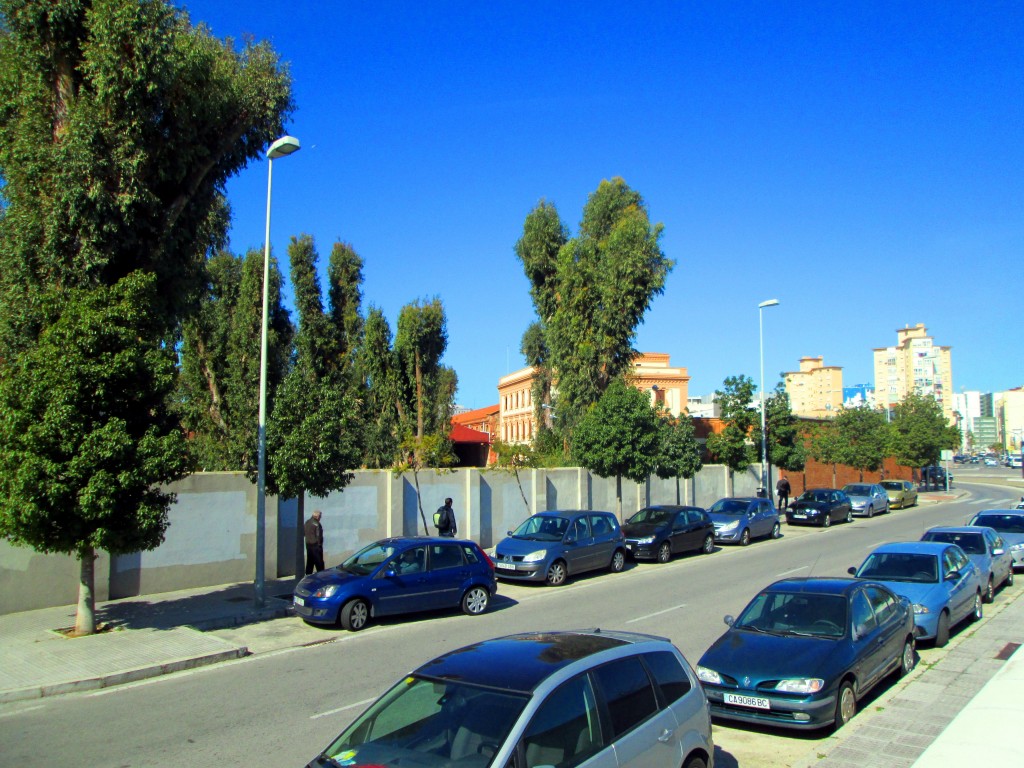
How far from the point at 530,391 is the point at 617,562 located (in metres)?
50.1

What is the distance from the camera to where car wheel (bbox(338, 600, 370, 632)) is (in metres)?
13.5

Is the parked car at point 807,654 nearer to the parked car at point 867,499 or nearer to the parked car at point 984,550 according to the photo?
the parked car at point 984,550

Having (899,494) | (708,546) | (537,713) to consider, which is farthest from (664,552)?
(899,494)

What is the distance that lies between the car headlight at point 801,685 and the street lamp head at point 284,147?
40.3 feet

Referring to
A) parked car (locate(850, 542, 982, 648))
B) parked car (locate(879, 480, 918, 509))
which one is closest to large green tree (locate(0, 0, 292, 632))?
parked car (locate(850, 542, 982, 648))

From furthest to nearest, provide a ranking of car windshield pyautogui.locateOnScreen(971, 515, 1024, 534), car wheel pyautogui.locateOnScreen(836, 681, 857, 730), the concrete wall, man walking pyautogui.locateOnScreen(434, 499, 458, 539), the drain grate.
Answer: man walking pyautogui.locateOnScreen(434, 499, 458, 539) → car windshield pyautogui.locateOnScreen(971, 515, 1024, 534) → the concrete wall → the drain grate → car wheel pyautogui.locateOnScreen(836, 681, 857, 730)

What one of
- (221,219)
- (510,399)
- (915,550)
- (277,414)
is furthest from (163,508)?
(510,399)

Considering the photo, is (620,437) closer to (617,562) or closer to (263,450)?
(617,562)

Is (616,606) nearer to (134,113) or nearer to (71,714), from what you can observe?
(71,714)

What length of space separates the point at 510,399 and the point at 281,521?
6042cm

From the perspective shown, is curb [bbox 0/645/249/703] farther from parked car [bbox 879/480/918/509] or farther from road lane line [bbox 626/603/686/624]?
parked car [bbox 879/480/918/509]

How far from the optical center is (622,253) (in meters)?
33.4

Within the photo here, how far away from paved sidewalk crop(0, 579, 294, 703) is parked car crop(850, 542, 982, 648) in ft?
33.5

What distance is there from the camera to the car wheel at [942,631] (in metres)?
11.7
